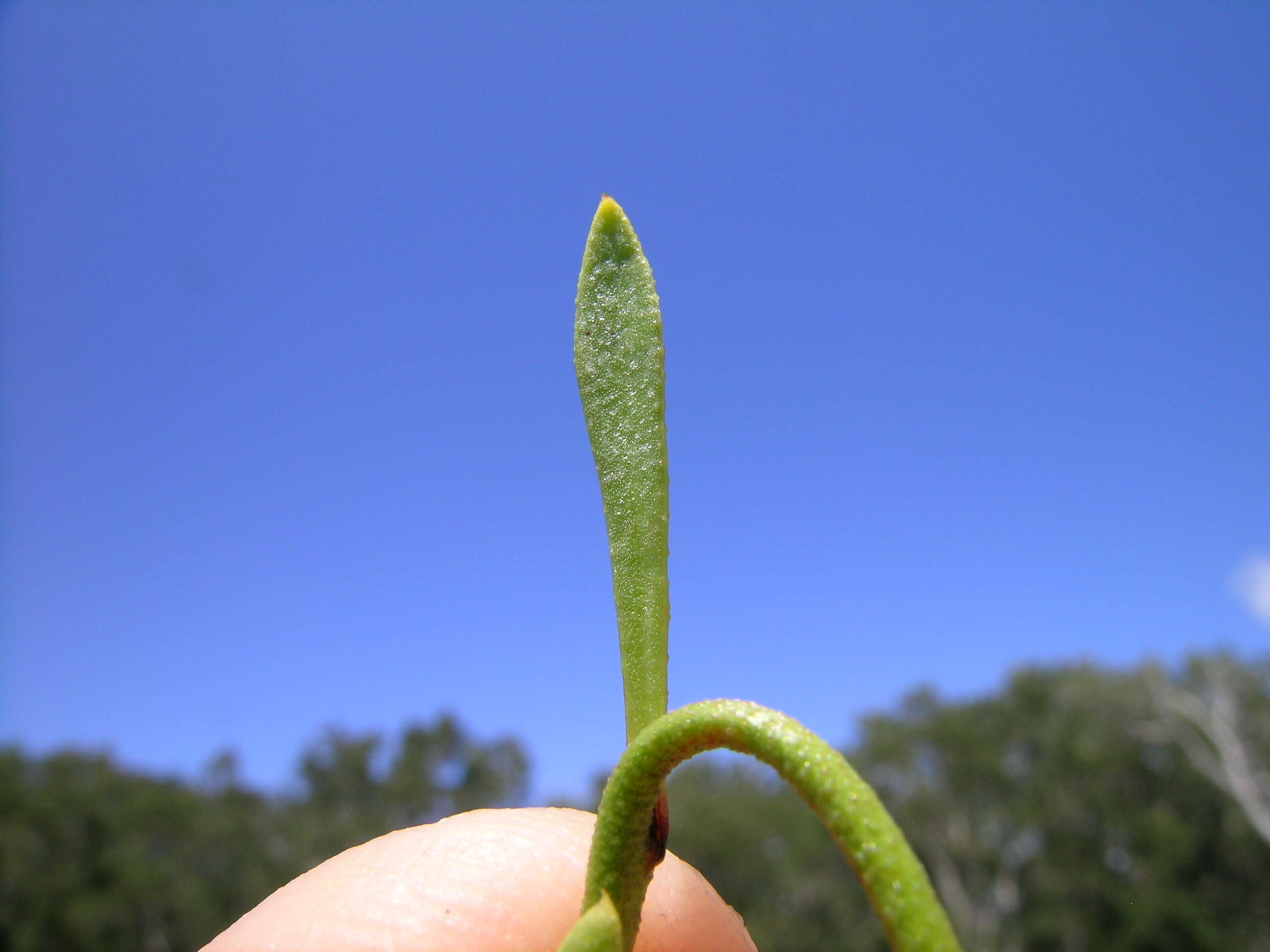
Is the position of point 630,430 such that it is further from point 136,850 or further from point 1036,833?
point 1036,833

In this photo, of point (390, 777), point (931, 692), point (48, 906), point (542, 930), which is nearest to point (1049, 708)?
point (931, 692)

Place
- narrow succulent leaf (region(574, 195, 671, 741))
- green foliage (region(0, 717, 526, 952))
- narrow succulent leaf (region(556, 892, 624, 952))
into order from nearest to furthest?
1. narrow succulent leaf (region(556, 892, 624, 952))
2. narrow succulent leaf (region(574, 195, 671, 741))
3. green foliage (region(0, 717, 526, 952))

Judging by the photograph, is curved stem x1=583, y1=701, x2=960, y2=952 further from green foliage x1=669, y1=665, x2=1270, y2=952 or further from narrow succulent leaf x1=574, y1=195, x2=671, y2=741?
green foliage x1=669, y1=665, x2=1270, y2=952

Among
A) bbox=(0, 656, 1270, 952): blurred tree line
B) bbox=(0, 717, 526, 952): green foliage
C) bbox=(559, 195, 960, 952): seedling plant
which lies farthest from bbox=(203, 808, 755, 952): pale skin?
bbox=(0, 656, 1270, 952): blurred tree line

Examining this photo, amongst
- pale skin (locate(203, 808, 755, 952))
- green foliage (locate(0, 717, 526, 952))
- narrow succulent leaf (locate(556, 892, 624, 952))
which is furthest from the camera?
green foliage (locate(0, 717, 526, 952))

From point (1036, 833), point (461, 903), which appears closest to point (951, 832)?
point (1036, 833)

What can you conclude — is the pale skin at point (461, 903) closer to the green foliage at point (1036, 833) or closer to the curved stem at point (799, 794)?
the curved stem at point (799, 794)

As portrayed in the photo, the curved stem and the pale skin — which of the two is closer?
the curved stem

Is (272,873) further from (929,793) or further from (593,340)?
(593,340)

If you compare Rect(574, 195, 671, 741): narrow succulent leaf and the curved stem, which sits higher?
Rect(574, 195, 671, 741): narrow succulent leaf
